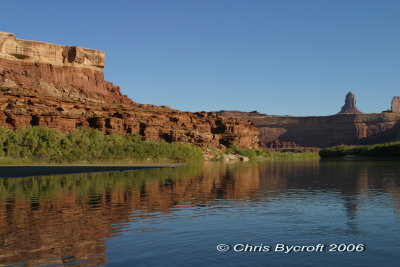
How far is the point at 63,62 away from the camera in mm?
194375

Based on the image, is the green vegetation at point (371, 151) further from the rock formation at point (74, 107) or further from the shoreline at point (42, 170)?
the shoreline at point (42, 170)

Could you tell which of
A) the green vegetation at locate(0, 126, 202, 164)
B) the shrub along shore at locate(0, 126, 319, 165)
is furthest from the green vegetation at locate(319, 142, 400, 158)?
the green vegetation at locate(0, 126, 202, 164)

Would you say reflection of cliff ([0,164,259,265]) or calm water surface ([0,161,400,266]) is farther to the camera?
reflection of cliff ([0,164,259,265])

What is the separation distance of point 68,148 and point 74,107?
42.8 m

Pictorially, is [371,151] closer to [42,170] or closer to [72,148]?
[72,148]

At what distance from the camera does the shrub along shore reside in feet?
267

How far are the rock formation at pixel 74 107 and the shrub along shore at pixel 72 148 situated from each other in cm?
1657

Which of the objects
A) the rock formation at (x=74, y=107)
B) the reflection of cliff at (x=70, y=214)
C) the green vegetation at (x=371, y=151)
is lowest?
the reflection of cliff at (x=70, y=214)

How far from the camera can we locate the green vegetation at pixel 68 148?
81.4 m

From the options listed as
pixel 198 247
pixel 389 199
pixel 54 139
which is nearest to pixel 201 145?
pixel 54 139

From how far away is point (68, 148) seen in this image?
87.0 m

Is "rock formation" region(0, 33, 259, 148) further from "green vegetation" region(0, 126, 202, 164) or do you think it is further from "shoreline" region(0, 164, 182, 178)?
"shoreline" region(0, 164, 182, 178)

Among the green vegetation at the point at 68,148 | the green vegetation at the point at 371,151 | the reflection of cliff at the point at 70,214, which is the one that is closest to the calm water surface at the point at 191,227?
the reflection of cliff at the point at 70,214

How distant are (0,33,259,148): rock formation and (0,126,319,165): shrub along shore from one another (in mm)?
16570
